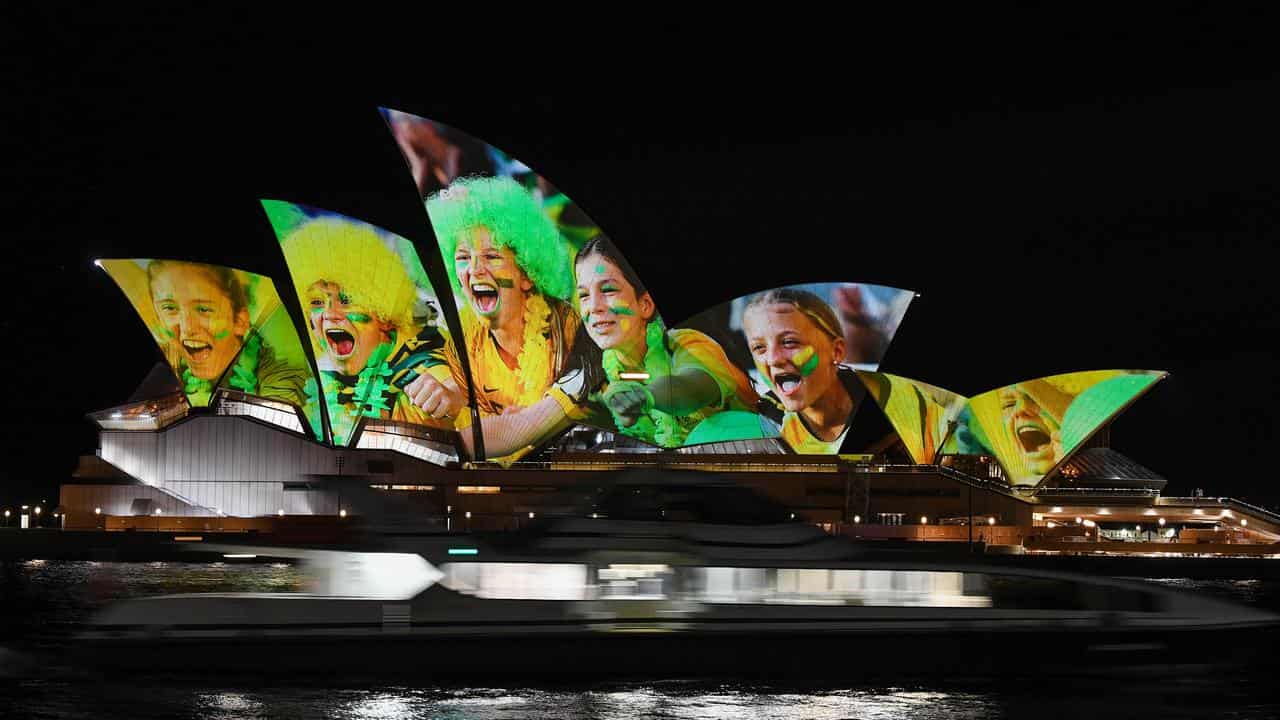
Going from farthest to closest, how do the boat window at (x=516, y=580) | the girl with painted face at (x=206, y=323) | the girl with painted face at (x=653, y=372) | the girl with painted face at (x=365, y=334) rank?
the girl with painted face at (x=653, y=372), the girl with painted face at (x=206, y=323), the girl with painted face at (x=365, y=334), the boat window at (x=516, y=580)

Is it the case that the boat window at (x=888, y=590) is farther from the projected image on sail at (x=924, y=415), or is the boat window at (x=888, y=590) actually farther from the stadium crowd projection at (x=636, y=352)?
the projected image on sail at (x=924, y=415)

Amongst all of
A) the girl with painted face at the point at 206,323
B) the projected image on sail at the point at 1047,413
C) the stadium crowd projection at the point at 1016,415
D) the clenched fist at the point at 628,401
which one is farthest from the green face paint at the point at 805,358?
the girl with painted face at the point at 206,323

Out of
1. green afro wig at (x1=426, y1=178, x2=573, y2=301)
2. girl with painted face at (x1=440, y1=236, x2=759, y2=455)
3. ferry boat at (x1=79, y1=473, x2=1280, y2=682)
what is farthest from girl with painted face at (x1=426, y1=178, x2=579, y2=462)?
ferry boat at (x1=79, y1=473, x2=1280, y2=682)

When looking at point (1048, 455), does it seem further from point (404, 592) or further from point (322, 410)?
point (404, 592)

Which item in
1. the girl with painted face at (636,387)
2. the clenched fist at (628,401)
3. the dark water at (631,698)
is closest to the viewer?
the dark water at (631,698)

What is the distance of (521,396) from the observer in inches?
2857

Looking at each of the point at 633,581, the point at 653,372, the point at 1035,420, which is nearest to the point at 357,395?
the point at 653,372

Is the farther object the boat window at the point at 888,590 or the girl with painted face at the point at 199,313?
the girl with painted face at the point at 199,313

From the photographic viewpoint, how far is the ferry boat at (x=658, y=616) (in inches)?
561

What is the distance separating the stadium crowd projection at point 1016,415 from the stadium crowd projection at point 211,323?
30401 mm

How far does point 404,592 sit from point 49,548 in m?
38.7

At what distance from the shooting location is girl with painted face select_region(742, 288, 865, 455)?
72188mm

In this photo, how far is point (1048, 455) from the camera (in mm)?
74312

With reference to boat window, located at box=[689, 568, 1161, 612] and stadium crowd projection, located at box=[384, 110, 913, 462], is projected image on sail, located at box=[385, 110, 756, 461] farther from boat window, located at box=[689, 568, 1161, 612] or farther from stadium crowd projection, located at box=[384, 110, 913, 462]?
boat window, located at box=[689, 568, 1161, 612]
